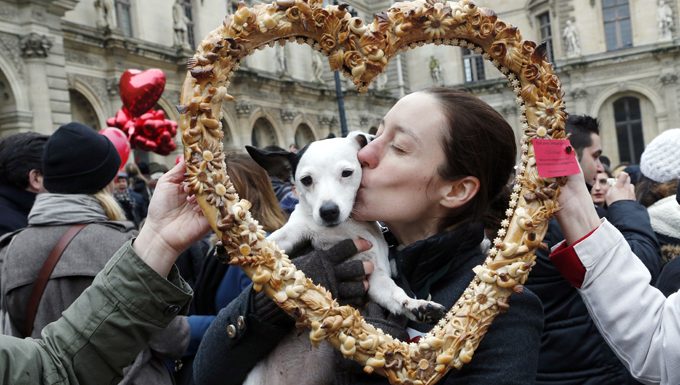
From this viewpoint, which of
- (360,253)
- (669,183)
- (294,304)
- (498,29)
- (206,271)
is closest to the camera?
(294,304)

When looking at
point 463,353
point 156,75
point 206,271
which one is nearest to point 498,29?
point 463,353

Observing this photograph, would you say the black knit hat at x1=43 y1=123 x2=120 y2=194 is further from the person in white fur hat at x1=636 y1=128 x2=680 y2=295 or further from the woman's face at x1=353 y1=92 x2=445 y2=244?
the person in white fur hat at x1=636 y1=128 x2=680 y2=295

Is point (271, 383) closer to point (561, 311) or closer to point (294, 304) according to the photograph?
point (294, 304)

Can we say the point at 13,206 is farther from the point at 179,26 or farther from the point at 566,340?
the point at 179,26

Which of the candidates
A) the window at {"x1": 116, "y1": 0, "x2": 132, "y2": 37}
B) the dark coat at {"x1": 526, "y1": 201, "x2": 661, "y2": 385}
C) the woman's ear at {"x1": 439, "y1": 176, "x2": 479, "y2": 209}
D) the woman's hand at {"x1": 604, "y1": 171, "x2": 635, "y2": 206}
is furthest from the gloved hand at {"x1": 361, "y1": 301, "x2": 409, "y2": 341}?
the window at {"x1": 116, "y1": 0, "x2": 132, "y2": 37}

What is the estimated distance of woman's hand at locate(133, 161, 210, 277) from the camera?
191 centimetres

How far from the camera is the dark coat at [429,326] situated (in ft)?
5.84

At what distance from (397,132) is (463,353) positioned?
65 centimetres

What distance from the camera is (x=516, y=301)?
73.2 inches

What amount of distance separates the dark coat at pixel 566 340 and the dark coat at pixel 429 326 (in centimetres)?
116

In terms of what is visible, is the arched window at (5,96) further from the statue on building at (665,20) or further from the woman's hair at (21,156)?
the statue on building at (665,20)

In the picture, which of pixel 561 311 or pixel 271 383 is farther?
pixel 561 311

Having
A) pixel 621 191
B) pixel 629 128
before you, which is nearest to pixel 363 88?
pixel 621 191

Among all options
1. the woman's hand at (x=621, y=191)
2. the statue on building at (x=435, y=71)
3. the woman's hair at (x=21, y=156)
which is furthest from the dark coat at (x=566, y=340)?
the statue on building at (x=435, y=71)
